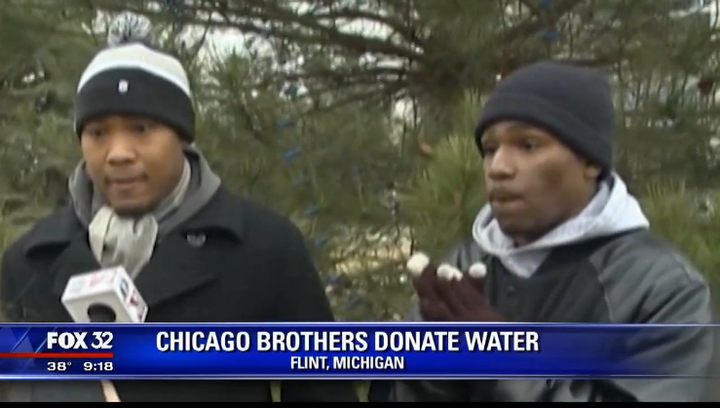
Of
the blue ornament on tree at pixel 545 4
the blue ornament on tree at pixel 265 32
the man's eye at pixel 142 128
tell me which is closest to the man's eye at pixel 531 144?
the blue ornament on tree at pixel 545 4

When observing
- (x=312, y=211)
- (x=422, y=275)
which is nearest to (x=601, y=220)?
(x=422, y=275)

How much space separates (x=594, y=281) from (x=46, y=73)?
107 centimetres

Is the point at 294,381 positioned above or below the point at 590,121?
below

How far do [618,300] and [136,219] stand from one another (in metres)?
0.88

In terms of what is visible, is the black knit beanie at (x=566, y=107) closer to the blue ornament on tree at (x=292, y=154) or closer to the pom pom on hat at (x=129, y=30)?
the blue ornament on tree at (x=292, y=154)

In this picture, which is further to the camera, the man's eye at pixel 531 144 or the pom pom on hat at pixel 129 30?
the pom pom on hat at pixel 129 30

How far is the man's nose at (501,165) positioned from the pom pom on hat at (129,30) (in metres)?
0.67

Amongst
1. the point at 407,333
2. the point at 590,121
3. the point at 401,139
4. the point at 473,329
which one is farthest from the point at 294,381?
the point at 590,121

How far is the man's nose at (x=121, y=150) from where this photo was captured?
5.67ft

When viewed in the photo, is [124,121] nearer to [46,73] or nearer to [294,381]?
[46,73]

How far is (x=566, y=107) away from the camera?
1.64m

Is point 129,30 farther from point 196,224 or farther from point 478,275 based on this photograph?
point 478,275

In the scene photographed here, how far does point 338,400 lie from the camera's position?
1795mm

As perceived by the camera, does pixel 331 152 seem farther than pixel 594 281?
Yes
